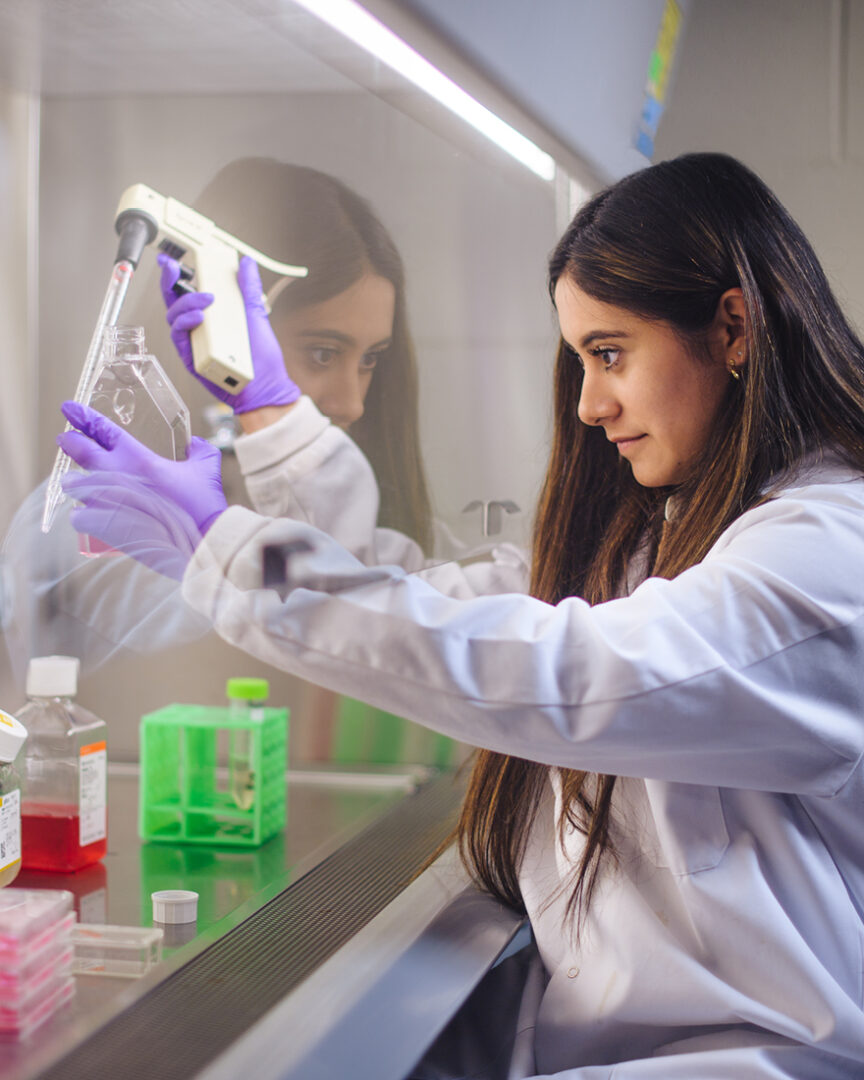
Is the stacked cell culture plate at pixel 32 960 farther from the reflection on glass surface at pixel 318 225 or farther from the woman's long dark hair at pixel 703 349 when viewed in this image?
the woman's long dark hair at pixel 703 349

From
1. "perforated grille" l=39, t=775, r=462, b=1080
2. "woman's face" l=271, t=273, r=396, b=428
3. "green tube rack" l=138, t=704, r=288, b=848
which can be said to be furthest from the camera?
"green tube rack" l=138, t=704, r=288, b=848

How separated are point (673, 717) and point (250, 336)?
53 cm

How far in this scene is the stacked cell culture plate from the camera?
34.2 inches

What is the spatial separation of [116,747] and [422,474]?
0.98 m

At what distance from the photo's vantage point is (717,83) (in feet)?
6.25

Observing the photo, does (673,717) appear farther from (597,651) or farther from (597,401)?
(597,401)

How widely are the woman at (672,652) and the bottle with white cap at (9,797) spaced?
0.26 metres

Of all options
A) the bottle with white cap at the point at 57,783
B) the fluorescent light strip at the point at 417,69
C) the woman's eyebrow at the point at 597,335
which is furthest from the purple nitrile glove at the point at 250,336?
the bottle with white cap at the point at 57,783

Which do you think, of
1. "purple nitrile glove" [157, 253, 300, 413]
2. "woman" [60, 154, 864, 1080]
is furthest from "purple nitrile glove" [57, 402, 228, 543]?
"purple nitrile glove" [157, 253, 300, 413]

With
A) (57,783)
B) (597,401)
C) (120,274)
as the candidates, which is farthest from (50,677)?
(597,401)

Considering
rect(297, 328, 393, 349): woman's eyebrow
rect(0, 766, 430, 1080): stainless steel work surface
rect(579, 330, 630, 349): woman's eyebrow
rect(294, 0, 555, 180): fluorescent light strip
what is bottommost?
rect(0, 766, 430, 1080): stainless steel work surface

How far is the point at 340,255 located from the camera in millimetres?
1120

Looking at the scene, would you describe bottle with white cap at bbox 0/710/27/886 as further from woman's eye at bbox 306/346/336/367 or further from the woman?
woman's eye at bbox 306/346/336/367

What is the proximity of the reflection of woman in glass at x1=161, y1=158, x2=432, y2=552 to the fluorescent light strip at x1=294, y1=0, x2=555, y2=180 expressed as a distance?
Answer: 137mm
